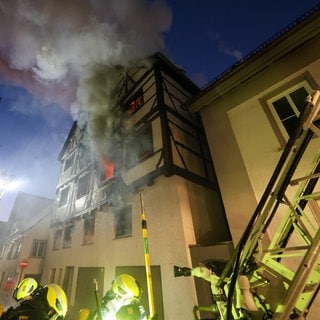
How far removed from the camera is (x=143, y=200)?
302 inches

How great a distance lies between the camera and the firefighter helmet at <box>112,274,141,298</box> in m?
3.34

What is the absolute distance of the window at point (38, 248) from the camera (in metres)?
14.6

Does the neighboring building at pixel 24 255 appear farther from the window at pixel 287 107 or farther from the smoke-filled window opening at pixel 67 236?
the window at pixel 287 107

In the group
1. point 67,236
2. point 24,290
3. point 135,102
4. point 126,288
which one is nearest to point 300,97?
point 126,288

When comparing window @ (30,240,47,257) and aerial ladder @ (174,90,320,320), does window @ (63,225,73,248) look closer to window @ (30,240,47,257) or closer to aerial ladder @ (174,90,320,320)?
window @ (30,240,47,257)

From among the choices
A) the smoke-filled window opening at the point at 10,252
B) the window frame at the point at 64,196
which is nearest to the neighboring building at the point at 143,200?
the window frame at the point at 64,196

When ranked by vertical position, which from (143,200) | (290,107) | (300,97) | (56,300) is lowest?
(56,300)

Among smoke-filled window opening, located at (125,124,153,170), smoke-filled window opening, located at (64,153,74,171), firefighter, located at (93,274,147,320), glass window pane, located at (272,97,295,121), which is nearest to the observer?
firefighter, located at (93,274,147,320)

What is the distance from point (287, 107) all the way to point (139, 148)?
5.84 m

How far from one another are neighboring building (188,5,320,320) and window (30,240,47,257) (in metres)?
15.1

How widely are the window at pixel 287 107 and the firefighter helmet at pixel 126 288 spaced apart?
5.04 metres

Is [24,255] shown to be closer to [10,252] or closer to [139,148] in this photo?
[10,252]

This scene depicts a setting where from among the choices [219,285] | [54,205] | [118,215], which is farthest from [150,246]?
[54,205]

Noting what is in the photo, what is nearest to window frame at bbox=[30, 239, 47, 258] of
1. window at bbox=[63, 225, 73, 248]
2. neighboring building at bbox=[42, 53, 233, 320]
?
neighboring building at bbox=[42, 53, 233, 320]
